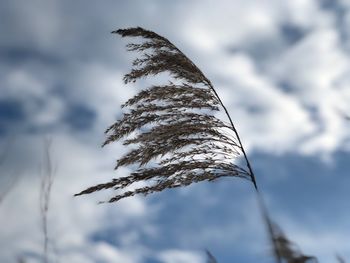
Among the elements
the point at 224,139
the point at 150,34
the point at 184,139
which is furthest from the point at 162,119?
the point at 150,34

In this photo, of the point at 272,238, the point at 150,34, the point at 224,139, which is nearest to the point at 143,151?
the point at 224,139

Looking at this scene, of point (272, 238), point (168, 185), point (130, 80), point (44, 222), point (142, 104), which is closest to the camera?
point (272, 238)

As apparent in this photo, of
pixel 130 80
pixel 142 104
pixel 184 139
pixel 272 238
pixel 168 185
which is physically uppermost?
pixel 130 80

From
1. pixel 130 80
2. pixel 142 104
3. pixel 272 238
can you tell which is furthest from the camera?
pixel 130 80

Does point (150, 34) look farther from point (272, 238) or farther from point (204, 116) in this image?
point (272, 238)

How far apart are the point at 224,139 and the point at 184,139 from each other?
32 centimetres

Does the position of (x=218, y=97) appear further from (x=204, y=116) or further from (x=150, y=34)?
(x=150, y=34)

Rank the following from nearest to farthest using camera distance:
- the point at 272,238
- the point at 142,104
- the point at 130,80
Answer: the point at 272,238 < the point at 142,104 < the point at 130,80

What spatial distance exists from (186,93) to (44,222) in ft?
5.07

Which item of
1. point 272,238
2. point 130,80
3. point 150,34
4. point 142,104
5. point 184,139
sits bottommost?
point 272,238

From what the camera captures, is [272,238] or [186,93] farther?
[186,93]

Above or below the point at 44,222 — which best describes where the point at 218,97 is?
above

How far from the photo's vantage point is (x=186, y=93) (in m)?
4.62

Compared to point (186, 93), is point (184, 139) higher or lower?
lower
